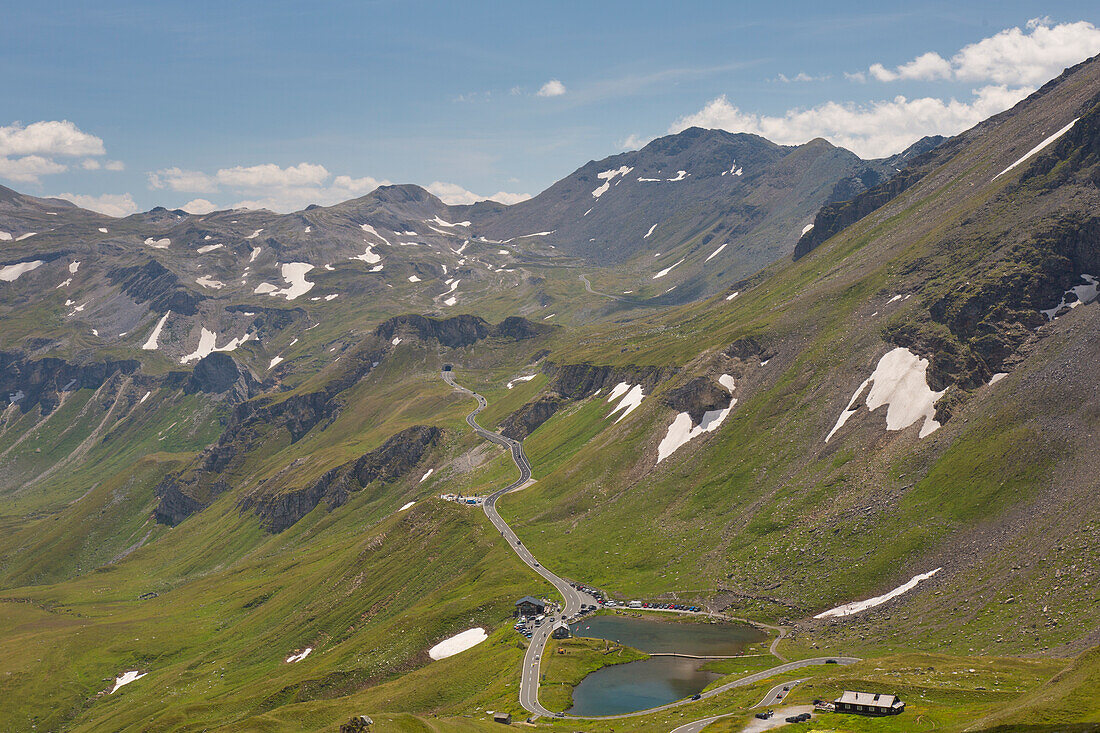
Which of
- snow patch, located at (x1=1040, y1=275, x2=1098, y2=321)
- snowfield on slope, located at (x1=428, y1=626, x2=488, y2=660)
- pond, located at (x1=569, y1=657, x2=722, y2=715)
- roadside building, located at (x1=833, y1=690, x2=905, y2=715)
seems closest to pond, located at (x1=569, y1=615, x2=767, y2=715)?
pond, located at (x1=569, y1=657, x2=722, y2=715)

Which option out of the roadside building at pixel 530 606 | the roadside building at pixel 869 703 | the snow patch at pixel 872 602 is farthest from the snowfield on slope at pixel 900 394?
the roadside building at pixel 869 703

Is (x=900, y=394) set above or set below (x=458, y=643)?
above

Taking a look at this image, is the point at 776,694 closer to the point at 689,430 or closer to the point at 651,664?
the point at 651,664

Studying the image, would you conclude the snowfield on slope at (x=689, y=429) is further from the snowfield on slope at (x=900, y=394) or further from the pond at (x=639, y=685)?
the pond at (x=639, y=685)

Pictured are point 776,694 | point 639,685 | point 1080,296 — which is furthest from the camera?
point 1080,296

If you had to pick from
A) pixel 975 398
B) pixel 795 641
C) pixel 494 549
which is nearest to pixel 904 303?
pixel 975 398

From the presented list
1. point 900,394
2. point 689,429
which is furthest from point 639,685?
point 689,429
